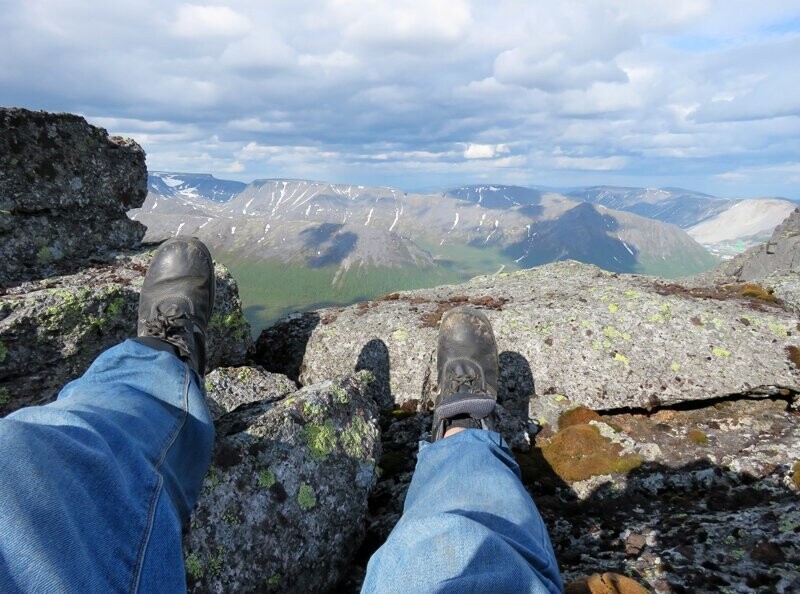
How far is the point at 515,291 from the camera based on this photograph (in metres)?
13.2

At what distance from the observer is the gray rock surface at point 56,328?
295 inches

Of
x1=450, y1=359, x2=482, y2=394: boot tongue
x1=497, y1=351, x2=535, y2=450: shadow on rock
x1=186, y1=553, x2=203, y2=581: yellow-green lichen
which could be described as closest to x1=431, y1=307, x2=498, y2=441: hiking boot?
x1=450, y1=359, x2=482, y2=394: boot tongue

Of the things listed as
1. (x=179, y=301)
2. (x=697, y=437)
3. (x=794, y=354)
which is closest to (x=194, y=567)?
(x=179, y=301)

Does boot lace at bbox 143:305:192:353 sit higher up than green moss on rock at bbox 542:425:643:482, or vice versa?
boot lace at bbox 143:305:192:353

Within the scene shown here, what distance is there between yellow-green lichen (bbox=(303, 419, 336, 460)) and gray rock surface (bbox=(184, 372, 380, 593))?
0.01m

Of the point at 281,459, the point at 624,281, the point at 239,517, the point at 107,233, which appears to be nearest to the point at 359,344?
the point at 281,459

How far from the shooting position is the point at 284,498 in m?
5.81

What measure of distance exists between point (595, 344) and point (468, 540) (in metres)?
8.03

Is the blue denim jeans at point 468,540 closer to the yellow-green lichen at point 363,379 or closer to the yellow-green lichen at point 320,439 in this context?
the yellow-green lichen at point 320,439

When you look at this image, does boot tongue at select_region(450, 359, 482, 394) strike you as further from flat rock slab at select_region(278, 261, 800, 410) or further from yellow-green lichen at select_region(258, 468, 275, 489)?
yellow-green lichen at select_region(258, 468, 275, 489)

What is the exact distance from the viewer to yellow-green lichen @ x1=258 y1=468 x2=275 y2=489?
5.77 m

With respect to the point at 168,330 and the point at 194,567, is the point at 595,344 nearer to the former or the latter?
the point at 168,330

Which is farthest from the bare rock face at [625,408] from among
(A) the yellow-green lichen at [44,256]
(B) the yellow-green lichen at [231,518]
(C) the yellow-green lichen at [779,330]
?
(A) the yellow-green lichen at [44,256]

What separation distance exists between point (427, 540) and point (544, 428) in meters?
6.20
